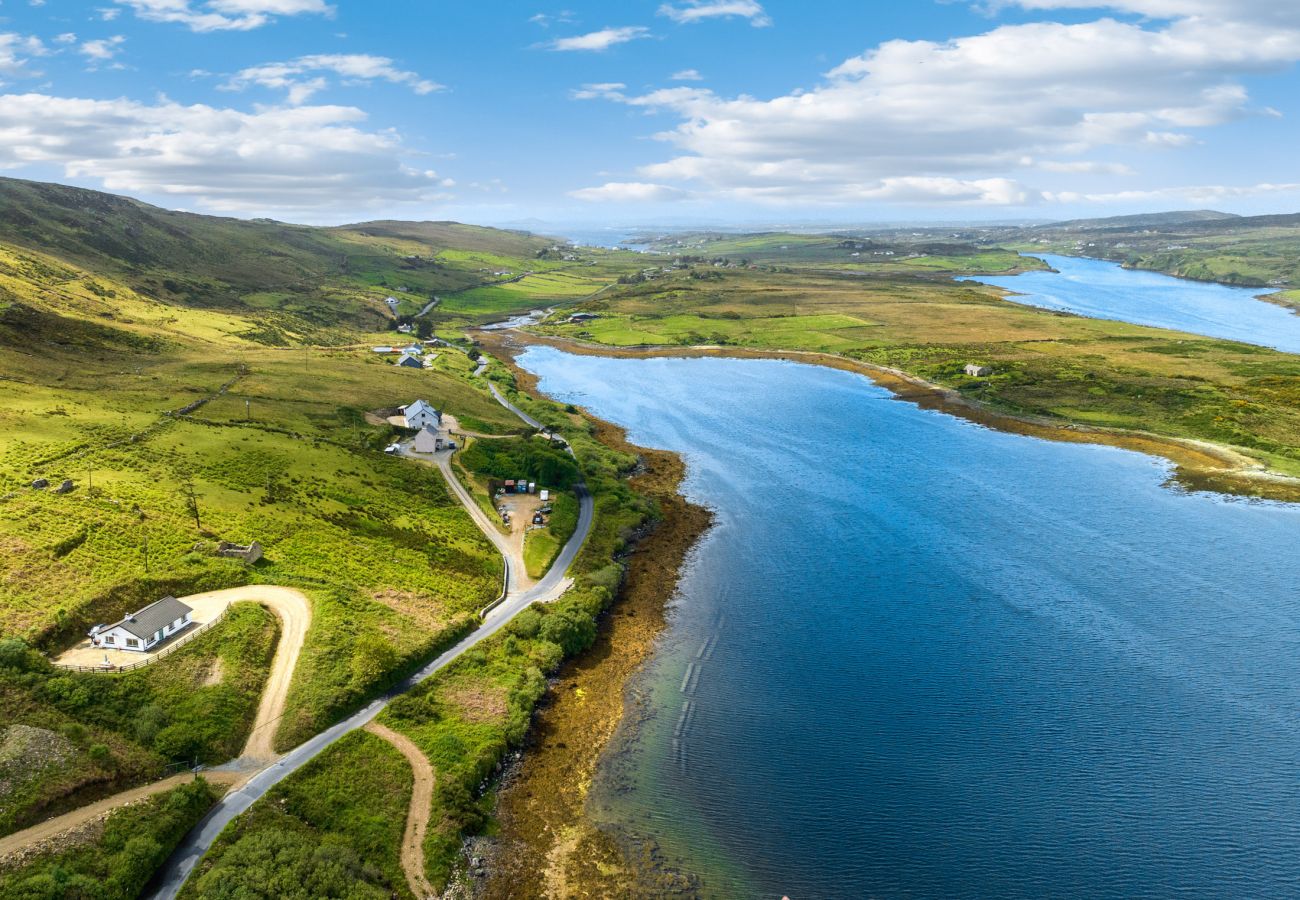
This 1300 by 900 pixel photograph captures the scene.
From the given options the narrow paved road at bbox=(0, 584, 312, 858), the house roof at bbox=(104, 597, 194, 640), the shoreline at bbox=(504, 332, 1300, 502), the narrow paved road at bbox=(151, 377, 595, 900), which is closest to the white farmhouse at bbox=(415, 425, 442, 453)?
the narrow paved road at bbox=(151, 377, 595, 900)

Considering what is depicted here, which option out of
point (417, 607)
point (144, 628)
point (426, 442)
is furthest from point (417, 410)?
point (144, 628)

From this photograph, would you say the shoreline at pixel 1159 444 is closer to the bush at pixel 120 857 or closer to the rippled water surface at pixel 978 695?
the rippled water surface at pixel 978 695

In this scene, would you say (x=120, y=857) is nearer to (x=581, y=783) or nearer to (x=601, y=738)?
(x=581, y=783)

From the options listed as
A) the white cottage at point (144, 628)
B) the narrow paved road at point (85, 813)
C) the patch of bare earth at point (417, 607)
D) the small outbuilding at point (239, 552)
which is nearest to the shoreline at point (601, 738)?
the patch of bare earth at point (417, 607)

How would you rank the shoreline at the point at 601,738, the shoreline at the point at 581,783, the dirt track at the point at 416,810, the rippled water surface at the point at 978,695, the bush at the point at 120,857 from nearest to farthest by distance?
the bush at the point at 120,857, the dirt track at the point at 416,810, the shoreline at the point at 581,783, the shoreline at the point at 601,738, the rippled water surface at the point at 978,695

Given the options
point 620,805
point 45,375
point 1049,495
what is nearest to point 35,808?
point 620,805
